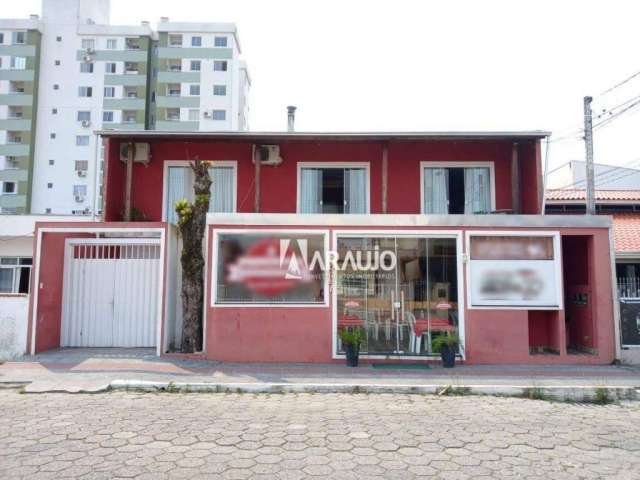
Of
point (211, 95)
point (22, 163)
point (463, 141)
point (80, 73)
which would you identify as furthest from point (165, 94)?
point (463, 141)

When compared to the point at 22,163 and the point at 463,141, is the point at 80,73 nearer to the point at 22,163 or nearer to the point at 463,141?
the point at 22,163

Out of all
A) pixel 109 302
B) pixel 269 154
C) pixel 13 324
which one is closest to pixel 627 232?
pixel 269 154

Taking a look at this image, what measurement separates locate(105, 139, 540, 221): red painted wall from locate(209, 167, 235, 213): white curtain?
10.5 inches

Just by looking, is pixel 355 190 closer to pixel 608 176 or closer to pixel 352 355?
pixel 352 355

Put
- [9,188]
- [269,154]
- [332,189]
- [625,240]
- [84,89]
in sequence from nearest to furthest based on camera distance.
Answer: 1. [269,154]
2. [332,189]
3. [625,240]
4. [9,188]
5. [84,89]

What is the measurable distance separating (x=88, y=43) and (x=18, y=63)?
253 inches

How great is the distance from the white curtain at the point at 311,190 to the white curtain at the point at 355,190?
0.75m

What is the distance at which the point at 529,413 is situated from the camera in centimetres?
675

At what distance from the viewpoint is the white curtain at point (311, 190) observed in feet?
45.1

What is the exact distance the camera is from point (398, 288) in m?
10.8

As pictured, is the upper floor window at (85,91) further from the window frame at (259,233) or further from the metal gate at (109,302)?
the window frame at (259,233)

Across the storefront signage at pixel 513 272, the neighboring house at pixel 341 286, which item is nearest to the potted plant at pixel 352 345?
the neighboring house at pixel 341 286

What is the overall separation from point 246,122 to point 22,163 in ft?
69.2

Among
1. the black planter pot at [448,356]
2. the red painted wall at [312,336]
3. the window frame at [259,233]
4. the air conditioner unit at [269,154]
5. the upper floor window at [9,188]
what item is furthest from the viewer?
the upper floor window at [9,188]
